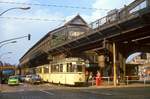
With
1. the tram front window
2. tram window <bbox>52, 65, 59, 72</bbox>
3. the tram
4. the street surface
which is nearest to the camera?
the street surface

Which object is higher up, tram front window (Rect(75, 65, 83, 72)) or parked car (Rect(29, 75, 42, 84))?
tram front window (Rect(75, 65, 83, 72))

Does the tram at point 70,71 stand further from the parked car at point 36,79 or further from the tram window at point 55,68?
the parked car at point 36,79

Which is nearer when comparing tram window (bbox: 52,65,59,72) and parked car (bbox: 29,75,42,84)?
tram window (bbox: 52,65,59,72)

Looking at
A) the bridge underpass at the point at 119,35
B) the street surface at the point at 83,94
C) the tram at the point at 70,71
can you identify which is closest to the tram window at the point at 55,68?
the tram at the point at 70,71

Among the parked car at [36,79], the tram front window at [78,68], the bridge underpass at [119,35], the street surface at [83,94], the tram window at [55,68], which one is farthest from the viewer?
the parked car at [36,79]

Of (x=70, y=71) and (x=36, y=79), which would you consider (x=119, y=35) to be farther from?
(x=36, y=79)

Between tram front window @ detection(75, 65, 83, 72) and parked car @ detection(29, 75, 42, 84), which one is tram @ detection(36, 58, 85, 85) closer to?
tram front window @ detection(75, 65, 83, 72)

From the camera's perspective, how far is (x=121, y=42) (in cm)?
6072

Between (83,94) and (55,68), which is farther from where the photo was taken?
(55,68)

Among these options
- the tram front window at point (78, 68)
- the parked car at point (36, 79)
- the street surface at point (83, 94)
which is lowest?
the street surface at point (83, 94)

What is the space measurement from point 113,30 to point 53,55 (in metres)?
45.7

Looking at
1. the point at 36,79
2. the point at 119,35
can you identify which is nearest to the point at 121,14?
the point at 119,35

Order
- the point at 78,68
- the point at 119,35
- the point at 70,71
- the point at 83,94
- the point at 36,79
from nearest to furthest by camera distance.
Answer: the point at 83,94 → the point at 70,71 → the point at 78,68 → the point at 119,35 → the point at 36,79

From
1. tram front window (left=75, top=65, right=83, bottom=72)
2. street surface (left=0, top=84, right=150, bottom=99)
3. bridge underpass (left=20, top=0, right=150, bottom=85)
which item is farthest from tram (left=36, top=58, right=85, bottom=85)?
street surface (left=0, top=84, right=150, bottom=99)
